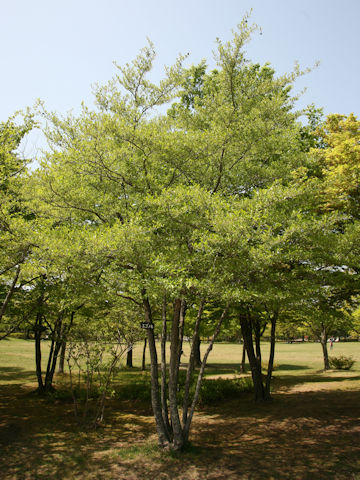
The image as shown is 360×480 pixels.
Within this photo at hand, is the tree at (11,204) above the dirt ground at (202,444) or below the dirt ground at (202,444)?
above

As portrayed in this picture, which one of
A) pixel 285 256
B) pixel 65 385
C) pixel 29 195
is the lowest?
pixel 65 385

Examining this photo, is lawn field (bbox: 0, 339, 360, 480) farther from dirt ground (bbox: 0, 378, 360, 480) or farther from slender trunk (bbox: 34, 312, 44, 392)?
slender trunk (bbox: 34, 312, 44, 392)

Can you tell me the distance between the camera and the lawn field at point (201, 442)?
6.26m

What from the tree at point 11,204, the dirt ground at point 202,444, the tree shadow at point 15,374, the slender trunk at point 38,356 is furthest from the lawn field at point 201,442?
the tree shadow at point 15,374

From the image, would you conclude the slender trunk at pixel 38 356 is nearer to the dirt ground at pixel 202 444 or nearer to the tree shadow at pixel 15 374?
the dirt ground at pixel 202 444

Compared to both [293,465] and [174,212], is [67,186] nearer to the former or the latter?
[174,212]

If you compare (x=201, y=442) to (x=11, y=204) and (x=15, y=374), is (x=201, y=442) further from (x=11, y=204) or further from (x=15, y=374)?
(x=15, y=374)

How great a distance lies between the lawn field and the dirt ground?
0.02 metres

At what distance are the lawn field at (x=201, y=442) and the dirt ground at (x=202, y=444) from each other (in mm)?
19

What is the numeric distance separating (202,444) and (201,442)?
0.59ft

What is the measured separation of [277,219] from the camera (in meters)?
7.08

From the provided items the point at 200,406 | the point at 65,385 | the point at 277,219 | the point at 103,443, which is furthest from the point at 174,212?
the point at 65,385

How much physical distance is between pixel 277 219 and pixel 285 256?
3.06 ft

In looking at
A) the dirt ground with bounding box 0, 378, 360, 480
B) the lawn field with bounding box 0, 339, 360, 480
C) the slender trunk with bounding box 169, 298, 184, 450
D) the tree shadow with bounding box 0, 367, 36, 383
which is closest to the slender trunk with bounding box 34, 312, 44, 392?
the lawn field with bounding box 0, 339, 360, 480
